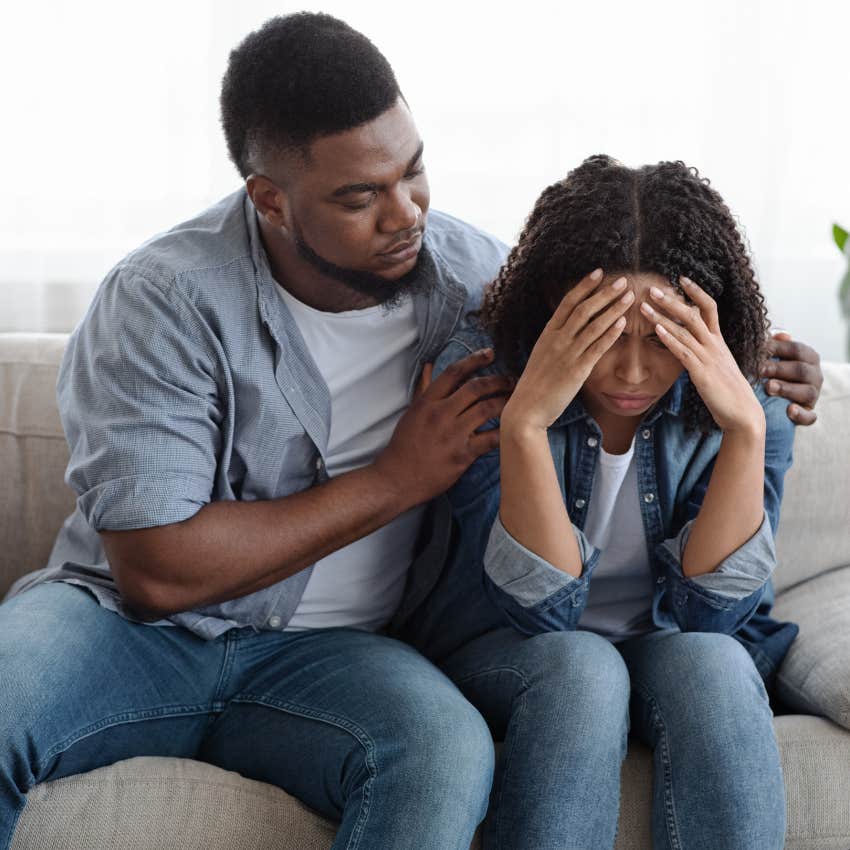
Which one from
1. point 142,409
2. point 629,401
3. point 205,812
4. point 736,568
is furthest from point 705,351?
point 205,812

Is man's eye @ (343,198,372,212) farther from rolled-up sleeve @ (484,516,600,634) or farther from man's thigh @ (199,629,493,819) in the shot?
man's thigh @ (199,629,493,819)

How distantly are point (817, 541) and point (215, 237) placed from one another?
3.31ft

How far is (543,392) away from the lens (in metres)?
1.26

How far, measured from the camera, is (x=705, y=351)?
122 cm

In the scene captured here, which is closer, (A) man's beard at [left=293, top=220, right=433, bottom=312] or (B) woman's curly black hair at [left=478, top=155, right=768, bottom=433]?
(B) woman's curly black hair at [left=478, top=155, right=768, bottom=433]

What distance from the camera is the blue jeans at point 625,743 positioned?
3.73ft

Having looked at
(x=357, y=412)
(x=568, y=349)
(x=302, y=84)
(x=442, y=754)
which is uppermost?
(x=302, y=84)

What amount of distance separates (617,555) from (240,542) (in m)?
0.48

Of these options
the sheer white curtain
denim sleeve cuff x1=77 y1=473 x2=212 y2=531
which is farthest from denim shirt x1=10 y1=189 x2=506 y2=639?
the sheer white curtain

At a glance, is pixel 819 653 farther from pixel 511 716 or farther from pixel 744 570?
pixel 511 716

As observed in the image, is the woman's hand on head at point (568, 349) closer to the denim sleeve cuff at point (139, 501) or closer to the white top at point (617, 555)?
the white top at point (617, 555)

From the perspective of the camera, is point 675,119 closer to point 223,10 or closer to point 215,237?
point 223,10

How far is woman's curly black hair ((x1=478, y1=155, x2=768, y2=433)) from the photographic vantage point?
122cm

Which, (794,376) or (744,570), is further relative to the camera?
(794,376)
